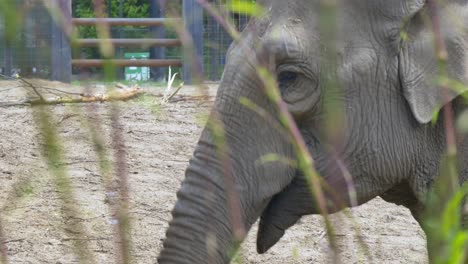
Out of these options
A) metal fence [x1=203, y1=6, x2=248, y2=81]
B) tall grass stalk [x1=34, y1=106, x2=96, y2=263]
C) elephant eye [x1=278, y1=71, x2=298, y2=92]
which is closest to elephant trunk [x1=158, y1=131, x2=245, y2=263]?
elephant eye [x1=278, y1=71, x2=298, y2=92]

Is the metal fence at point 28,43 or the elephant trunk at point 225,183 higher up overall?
the metal fence at point 28,43

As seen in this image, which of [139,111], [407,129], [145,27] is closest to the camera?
[407,129]

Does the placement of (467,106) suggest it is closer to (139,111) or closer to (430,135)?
(430,135)

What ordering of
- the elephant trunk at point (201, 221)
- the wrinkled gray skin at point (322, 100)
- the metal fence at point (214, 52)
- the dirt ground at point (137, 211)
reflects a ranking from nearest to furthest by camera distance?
the elephant trunk at point (201, 221) < the wrinkled gray skin at point (322, 100) < the dirt ground at point (137, 211) < the metal fence at point (214, 52)

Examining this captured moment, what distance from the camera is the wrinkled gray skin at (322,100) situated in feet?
14.4

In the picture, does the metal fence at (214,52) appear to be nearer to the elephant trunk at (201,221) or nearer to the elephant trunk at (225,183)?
the elephant trunk at (225,183)

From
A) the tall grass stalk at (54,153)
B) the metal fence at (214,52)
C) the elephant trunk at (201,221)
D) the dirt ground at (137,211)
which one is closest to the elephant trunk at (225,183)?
the elephant trunk at (201,221)

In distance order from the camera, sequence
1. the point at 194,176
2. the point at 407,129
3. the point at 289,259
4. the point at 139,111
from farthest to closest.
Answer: the point at 139,111 → the point at 289,259 → the point at 407,129 → the point at 194,176

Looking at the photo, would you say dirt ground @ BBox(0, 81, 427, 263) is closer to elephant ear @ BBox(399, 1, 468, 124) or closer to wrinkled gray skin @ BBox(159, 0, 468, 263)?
wrinkled gray skin @ BBox(159, 0, 468, 263)

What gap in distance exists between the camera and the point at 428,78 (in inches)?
179

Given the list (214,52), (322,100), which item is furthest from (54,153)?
(214,52)

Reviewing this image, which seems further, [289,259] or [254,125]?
[289,259]

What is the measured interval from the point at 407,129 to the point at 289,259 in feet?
8.66

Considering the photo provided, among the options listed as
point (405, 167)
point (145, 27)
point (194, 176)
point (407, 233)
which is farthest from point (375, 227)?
point (145, 27)
